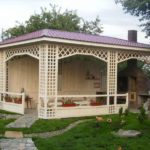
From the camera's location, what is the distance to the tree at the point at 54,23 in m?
35.2

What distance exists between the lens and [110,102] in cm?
1898

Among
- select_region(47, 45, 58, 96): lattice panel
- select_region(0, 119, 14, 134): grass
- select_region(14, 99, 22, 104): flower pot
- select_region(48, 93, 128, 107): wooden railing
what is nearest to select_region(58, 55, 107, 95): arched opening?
select_region(48, 93, 128, 107): wooden railing

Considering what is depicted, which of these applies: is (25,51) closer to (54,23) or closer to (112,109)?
(112,109)

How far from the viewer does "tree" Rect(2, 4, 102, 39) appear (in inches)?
1387

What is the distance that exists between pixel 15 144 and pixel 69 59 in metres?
11.8

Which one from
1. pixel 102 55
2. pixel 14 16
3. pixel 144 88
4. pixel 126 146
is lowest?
pixel 126 146

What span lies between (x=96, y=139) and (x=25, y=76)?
33.6ft

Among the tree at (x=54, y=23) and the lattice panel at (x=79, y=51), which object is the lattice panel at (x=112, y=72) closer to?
the lattice panel at (x=79, y=51)

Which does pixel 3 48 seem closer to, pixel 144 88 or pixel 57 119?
pixel 57 119

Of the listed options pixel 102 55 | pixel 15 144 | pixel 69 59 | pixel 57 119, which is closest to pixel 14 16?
pixel 69 59

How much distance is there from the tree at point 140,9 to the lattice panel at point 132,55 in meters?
4.61

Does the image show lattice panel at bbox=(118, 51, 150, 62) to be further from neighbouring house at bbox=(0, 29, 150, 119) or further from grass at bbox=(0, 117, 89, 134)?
grass at bbox=(0, 117, 89, 134)

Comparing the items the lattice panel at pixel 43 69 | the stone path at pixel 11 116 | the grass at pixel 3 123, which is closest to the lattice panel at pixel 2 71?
the stone path at pixel 11 116

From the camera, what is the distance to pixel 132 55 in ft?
64.3
